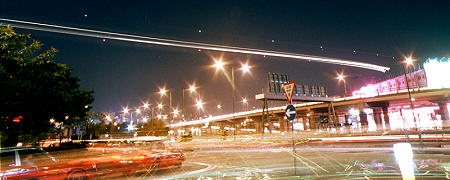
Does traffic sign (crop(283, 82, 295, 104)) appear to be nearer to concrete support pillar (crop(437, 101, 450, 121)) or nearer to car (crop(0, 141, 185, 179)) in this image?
car (crop(0, 141, 185, 179))

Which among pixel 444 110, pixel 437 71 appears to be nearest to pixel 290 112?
pixel 444 110

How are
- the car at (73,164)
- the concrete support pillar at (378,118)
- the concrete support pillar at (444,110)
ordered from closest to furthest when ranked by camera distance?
1. the car at (73,164)
2. the concrete support pillar at (378,118)
3. the concrete support pillar at (444,110)

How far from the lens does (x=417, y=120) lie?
23.0m

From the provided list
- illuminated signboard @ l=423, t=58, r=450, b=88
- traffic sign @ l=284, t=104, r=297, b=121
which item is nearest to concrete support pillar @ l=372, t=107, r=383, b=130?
traffic sign @ l=284, t=104, r=297, b=121

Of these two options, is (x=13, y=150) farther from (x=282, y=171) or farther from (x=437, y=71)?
(x=437, y=71)

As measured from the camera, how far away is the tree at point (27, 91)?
1384 cm

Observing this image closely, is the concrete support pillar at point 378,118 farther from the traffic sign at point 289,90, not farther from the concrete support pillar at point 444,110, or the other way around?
the traffic sign at point 289,90

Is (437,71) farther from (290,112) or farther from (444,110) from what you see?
(290,112)

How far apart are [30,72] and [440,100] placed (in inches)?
2950

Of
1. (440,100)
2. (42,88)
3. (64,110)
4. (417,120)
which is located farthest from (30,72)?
(440,100)

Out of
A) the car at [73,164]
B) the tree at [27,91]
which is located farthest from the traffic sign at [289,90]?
the tree at [27,91]

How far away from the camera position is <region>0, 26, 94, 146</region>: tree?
45.4ft

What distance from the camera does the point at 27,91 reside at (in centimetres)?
1415

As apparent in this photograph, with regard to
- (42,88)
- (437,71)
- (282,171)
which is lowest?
(282,171)
